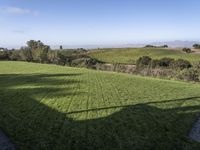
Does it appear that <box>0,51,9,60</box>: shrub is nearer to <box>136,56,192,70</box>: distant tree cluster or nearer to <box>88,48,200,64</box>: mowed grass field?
<box>88,48,200,64</box>: mowed grass field

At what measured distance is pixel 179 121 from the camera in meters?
9.84

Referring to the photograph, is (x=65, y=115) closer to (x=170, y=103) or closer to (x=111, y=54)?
(x=170, y=103)

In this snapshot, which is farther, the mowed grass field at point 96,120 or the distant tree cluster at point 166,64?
the distant tree cluster at point 166,64

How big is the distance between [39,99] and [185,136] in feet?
23.1

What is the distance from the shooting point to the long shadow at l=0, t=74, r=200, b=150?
7371 mm

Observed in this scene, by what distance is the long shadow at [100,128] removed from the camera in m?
7.37

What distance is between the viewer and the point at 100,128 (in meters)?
8.59

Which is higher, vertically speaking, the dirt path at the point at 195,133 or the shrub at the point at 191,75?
the dirt path at the point at 195,133

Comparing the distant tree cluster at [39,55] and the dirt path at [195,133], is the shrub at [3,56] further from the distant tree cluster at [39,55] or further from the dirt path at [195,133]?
the dirt path at [195,133]

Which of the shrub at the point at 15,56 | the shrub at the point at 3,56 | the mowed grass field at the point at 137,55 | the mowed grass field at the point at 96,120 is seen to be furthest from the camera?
the shrub at the point at 15,56

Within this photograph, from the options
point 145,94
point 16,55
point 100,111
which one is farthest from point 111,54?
point 100,111

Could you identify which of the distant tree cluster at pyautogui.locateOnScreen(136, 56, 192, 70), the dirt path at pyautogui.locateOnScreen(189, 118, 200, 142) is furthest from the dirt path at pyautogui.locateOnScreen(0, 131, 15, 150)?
the distant tree cluster at pyautogui.locateOnScreen(136, 56, 192, 70)

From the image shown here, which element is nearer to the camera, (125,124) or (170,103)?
(125,124)

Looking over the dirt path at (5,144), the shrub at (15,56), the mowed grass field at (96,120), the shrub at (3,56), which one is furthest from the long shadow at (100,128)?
the shrub at (3,56)
